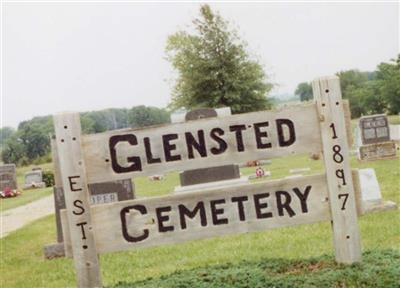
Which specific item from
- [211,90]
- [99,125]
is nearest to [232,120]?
[211,90]

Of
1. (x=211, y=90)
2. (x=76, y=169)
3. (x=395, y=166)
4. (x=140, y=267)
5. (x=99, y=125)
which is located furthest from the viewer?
(x=99, y=125)

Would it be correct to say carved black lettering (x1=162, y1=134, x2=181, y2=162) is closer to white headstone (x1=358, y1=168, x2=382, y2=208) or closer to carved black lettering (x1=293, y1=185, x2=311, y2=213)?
carved black lettering (x1=293, y1=185, x2=311, y2=213)

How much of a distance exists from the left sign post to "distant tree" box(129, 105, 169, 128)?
245 feet

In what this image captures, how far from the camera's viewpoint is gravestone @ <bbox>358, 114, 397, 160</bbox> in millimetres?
21156

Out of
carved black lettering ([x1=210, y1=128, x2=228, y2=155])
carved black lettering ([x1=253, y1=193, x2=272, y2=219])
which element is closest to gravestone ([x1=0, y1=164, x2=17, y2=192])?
carved black lettering ([x1=210, y1=128, x2=228, y2=155])

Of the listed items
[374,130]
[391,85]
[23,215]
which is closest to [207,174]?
[23,215]

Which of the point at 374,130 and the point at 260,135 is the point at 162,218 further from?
the point at 374,130

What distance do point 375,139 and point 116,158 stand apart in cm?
1934

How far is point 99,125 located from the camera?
93562 mm

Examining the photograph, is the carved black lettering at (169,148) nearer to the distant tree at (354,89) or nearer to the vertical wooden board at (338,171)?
the vertical wooden board at (338,171)

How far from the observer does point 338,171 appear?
4.66 metres

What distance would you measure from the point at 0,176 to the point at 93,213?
28401mm

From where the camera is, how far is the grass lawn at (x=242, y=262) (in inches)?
178

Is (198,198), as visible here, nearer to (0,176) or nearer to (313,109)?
(313,109)
